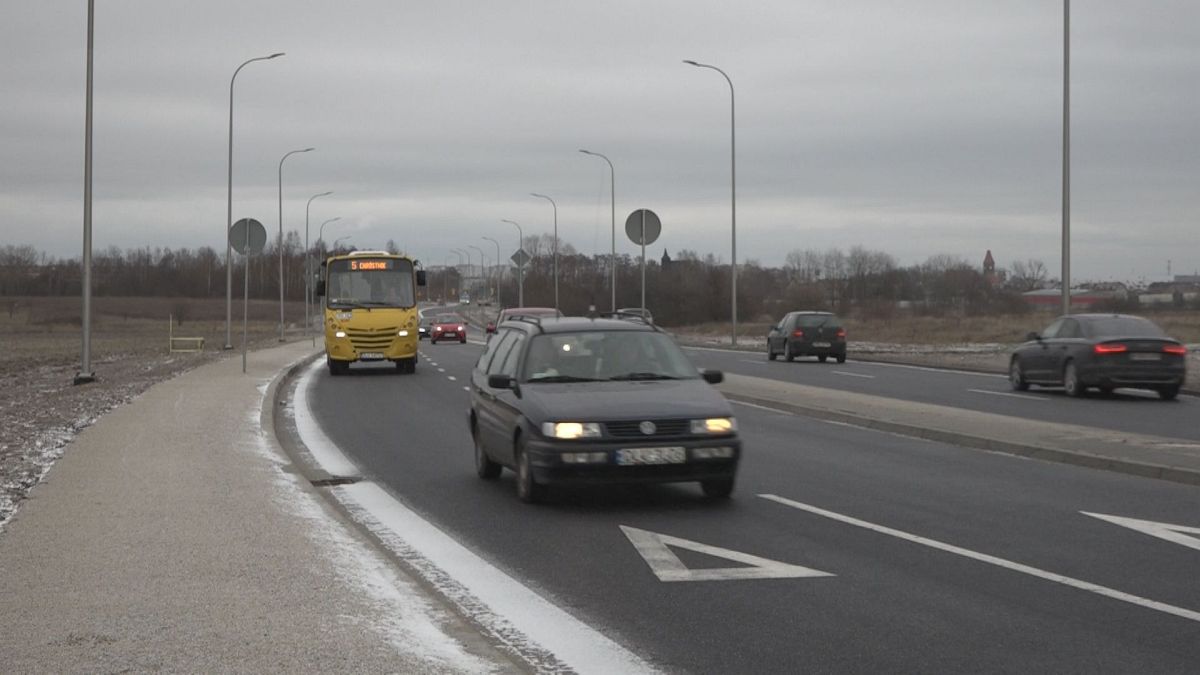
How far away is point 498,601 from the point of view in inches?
297

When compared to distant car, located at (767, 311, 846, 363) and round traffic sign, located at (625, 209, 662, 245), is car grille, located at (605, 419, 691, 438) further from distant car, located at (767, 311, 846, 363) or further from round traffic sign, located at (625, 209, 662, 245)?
round traffic sign, located at (625, 209, 662, 245)

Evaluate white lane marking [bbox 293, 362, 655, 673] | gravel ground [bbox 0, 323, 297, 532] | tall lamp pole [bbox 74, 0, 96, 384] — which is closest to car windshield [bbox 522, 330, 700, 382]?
white lane marking [bbox 293, 362, 655, 673]

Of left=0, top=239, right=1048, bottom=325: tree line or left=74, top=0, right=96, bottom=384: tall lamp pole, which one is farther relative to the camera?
left=0, top=239, right=1048, bottom=325: tree line

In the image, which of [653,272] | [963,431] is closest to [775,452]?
[963,431]

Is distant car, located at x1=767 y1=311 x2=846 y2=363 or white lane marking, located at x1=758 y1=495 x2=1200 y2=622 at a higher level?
distant car, located at x1=767 y1=311 x2=846 y2=363

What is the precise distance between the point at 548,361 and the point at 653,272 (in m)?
79.4

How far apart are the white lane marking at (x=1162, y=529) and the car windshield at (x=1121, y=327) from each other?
15.0 m

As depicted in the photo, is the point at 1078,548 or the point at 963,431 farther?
the point at 963,431

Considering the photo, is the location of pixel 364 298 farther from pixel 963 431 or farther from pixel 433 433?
pixel 963 431

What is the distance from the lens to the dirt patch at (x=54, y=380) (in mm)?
14031

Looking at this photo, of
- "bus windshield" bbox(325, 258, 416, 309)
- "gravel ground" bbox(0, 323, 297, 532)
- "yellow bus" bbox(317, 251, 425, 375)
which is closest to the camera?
"gravel ground" bbox(0, 323, 297, 532)

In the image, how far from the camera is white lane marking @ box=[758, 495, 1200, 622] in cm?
726

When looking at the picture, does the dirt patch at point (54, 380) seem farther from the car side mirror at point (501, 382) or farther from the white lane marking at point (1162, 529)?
the white lane marking at point (1162, 529)

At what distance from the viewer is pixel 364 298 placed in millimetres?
33906
